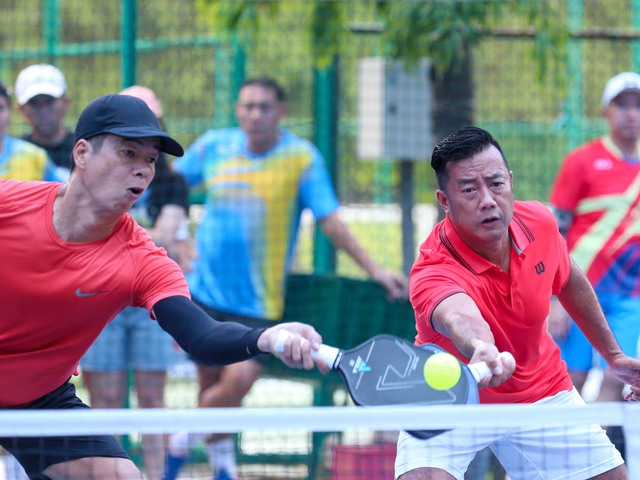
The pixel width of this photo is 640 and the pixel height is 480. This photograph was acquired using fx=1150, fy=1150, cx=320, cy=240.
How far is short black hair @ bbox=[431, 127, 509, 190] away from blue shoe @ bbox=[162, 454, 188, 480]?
2578 millimetres

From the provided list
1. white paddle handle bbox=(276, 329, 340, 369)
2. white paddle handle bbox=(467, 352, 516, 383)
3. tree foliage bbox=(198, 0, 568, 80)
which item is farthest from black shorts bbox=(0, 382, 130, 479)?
tree foliage bbox=(198, 0, 568, 80)

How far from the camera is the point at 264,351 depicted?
133 inches

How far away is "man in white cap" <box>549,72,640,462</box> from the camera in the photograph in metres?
6.48

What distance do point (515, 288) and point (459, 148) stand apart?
0.52 metres

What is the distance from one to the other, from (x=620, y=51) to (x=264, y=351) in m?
7.97

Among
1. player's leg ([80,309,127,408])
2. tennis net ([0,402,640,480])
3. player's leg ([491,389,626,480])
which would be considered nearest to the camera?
tennis net ([0,402,640,480])

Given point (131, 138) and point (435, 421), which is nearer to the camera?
point (435, 421)

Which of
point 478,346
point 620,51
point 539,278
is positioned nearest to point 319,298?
point 539,278

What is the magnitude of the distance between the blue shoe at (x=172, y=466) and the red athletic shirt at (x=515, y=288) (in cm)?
225

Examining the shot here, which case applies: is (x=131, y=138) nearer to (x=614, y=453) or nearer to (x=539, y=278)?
(x=539, y=278)

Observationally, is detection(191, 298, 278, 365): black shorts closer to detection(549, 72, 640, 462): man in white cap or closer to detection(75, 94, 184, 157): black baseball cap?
detection(549, 72, 640, 462): man in white cap

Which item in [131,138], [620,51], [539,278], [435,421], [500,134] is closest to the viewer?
[435,421]

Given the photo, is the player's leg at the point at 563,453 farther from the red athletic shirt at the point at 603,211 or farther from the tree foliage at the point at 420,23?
the tree foliage at the point at 420,23

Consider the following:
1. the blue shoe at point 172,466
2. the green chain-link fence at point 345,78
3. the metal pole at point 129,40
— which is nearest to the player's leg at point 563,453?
the blue shoe at point 172,466
